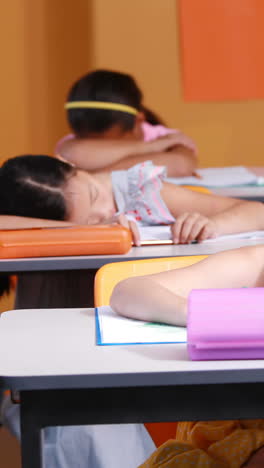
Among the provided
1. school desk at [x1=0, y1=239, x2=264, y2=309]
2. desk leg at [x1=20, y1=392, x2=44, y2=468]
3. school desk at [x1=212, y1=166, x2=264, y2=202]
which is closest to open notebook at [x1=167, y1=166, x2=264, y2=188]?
school desk at [x1=212, y1=166, x2=264, y2=202]

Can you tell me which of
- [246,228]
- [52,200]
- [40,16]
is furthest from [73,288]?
[40,16]

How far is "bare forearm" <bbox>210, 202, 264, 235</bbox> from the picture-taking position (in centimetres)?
192

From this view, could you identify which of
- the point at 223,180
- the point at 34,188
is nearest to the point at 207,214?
the point at 34,188

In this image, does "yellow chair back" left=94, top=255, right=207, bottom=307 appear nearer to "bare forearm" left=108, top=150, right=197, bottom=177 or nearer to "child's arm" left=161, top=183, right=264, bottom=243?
"child's arm" left=161, top=183, right=264, bottom=243

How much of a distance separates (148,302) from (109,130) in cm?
216

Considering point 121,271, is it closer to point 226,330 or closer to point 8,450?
point 226,330

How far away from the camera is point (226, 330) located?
740 millimetres

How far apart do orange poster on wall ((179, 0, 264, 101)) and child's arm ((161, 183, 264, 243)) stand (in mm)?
2670

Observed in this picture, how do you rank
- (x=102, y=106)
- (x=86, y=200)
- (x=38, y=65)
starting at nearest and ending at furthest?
1. (x=86, y=200)
2. (x=102, y=106)
3. (x=38, y=65)

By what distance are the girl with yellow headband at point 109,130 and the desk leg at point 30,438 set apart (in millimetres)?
2194

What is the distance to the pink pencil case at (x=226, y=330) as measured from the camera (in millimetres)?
740

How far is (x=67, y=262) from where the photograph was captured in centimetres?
163

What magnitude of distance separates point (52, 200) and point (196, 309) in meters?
1.26

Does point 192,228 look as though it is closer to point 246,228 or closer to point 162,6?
point 246,228
